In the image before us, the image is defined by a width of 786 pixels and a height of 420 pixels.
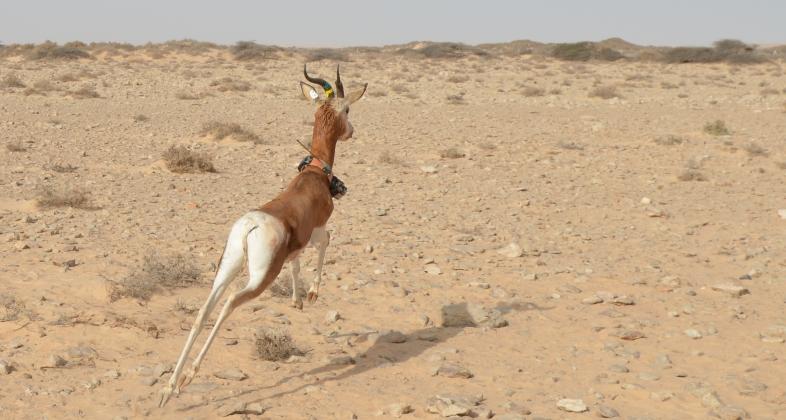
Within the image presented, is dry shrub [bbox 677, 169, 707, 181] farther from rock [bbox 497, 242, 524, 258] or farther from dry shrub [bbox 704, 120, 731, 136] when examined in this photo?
rock [bbox 497, 242, 524, 258]

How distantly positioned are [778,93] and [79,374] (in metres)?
29.9

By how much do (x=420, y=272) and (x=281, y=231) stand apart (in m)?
3.52

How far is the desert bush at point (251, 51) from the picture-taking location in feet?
148

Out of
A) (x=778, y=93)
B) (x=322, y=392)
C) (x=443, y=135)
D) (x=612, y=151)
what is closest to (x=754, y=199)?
(x=612, y=151)

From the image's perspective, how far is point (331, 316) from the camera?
689 cm

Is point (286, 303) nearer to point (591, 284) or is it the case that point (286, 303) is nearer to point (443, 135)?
point (591, 284)

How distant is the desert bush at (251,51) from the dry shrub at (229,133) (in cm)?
2892

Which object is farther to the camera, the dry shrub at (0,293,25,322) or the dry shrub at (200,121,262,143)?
the dry shrub at (200,121,262,143)

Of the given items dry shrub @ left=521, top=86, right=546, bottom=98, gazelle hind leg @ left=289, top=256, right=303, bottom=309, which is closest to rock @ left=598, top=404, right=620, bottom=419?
gazelle hind leg @ left=289, top=256, right=303, bottom=309

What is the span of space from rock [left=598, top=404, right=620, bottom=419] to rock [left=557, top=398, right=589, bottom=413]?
0.10 meters

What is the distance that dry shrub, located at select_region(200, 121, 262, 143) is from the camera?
16234 millimetres

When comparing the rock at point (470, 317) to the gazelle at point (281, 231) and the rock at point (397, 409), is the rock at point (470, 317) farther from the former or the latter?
the rock at point (397, 409)

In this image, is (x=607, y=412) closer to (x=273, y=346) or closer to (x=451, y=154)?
(x=273, y=346)

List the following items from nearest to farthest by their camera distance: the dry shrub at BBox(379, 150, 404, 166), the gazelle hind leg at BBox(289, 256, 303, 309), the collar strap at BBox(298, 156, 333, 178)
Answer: the collar strap at BBox(298, 156, 333, 178) < the gazelle hind leg at BBox(289, 256, 303, 309) < the dry shrub at BBox(379, 150, 404, 166)
